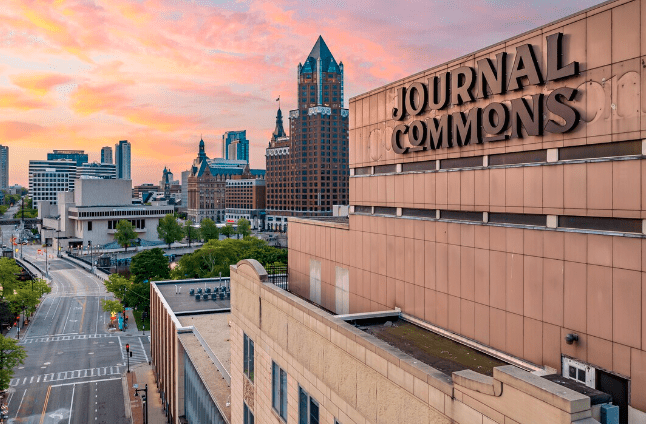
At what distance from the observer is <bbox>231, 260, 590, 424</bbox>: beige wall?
1152 cm

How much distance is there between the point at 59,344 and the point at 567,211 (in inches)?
3370

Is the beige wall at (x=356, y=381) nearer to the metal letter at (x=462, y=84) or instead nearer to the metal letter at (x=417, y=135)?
the metal letter at (x=417, y=135)

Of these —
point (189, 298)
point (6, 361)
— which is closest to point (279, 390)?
point (189, 298)

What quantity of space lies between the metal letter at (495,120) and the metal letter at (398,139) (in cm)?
Result: 501

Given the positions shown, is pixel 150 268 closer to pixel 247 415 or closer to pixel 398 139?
pixel 247 415

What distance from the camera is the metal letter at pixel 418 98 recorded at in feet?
71.7

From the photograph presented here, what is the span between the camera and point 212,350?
46906 millimetres

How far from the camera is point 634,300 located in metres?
13.3

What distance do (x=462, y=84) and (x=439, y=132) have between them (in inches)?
84.3

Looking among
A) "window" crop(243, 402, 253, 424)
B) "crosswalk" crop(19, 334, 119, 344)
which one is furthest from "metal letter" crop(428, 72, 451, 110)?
"crosswalk" crop(19, 334, 119, 344)

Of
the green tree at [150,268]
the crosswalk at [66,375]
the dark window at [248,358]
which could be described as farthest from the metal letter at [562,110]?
the green tree at [150,268]

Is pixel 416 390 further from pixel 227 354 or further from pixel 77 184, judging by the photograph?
pixel 77 184

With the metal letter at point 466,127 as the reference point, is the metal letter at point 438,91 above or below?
above

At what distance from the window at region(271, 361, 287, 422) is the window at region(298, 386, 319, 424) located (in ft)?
6.43
